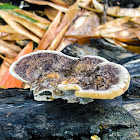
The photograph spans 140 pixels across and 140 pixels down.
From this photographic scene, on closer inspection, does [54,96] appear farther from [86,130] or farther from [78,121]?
[86,130]

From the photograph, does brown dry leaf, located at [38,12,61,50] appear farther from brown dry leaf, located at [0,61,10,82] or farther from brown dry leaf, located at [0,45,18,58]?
brown dry leaf, located at [0,61,10,82]

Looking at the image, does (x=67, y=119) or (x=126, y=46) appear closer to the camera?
(x=67, y=119)

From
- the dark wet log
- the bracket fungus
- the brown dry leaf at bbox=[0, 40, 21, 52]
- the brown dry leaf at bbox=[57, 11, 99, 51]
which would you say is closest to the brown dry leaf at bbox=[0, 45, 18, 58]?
the brown dry leaf at bbox=[0, 40, 21, 52]

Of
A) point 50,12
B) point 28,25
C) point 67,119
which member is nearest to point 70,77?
point 67,119

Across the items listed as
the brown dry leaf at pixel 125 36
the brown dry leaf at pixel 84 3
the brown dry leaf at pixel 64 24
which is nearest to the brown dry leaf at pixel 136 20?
the brown dry leaf at pixel 125 36

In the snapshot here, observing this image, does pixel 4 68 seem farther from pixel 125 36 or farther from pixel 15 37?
pixel 125 36

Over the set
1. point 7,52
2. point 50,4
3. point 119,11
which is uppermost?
point 50,4

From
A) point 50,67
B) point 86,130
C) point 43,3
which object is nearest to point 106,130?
point 86,130
